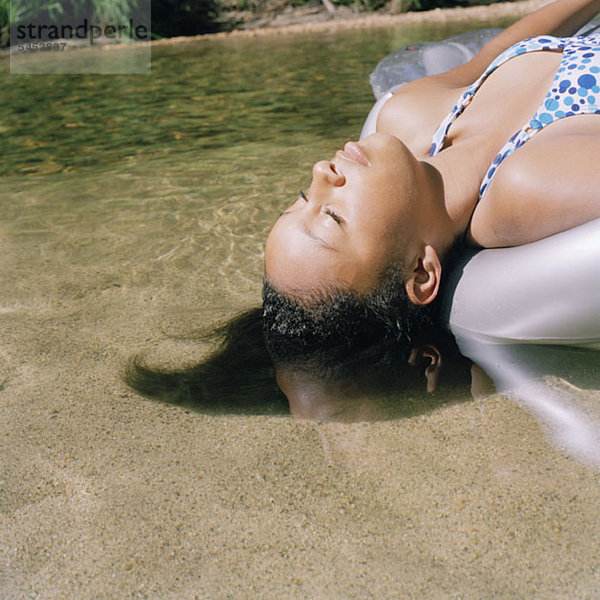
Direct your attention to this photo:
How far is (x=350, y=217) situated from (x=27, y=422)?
104 cm

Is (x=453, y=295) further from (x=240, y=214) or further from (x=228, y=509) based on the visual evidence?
(x=240, y=214)

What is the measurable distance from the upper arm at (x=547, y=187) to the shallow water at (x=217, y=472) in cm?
43

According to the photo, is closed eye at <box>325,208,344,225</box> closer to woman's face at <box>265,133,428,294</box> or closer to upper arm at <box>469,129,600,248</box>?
woman's face at <box>265,133,428,294</box>

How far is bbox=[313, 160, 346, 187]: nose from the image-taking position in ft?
6.84

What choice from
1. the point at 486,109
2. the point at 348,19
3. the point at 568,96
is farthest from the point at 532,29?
the point at 348,19

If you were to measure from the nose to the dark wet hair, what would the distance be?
0.94ft

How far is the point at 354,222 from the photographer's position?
81.4 inches

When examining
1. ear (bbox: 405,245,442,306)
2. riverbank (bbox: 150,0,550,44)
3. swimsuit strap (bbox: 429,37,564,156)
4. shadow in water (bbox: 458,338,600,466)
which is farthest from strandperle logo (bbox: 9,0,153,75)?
shadow in water (bbox: 458,338,600,466)

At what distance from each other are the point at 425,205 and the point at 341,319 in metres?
0.41

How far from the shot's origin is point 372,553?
4.78 feet

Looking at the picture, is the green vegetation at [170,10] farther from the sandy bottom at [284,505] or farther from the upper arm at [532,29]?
the sandy bottom at [284,505]

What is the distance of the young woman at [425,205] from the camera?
6.76 ft

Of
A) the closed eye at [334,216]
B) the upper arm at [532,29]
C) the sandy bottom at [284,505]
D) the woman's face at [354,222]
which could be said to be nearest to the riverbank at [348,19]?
the upper arm at [532,29]

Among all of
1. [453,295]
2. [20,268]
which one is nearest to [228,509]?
[453,295]
